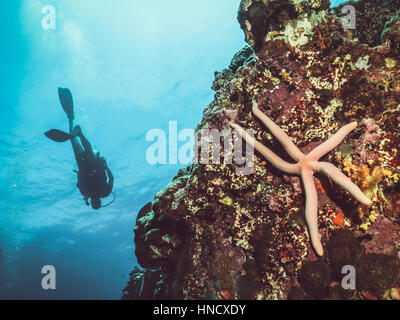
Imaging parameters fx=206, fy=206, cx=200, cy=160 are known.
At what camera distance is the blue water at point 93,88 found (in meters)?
22.9

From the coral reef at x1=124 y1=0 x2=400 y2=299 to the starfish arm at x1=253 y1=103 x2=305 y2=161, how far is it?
27 centimetres

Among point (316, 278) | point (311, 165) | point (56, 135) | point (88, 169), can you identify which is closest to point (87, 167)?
point (88, 169)

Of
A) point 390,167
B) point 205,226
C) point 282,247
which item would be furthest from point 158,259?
point 390,167

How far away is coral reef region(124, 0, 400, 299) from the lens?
8.41ft

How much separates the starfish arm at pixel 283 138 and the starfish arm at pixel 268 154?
141 millimetres

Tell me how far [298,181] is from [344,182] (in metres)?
0.68

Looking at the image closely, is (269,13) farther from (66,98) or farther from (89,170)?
(66,98)

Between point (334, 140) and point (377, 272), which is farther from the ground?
point (334, 140)

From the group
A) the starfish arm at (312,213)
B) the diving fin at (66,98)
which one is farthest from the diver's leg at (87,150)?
the starfish arm at (312,213)

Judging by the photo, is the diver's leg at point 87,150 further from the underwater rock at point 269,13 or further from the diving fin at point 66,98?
the underwater rock at point 269,13

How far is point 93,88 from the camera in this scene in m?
28.7

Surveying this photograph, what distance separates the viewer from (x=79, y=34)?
24547 millimetres

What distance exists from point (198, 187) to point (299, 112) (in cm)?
191

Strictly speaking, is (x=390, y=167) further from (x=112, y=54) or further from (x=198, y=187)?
(x=112, y=54)
